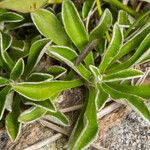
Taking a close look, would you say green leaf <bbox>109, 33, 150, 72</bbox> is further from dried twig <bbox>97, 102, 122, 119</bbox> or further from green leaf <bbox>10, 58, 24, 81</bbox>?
green leaf <bbox>10, 58, 24, 81</bbox>

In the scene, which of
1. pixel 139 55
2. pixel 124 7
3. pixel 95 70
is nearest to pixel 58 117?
pixel 95 70

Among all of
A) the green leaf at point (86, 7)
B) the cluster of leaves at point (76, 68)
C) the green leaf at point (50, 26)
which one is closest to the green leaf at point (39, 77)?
the cluster of leaves at point (76, 68)

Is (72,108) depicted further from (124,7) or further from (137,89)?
(124,7)

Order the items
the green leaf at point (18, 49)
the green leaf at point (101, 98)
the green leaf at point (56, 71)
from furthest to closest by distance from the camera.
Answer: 1. the green leaf at point (18, 49)
2. the green leaf at point (56, 71)
3. the green leaf at point (101, 98)

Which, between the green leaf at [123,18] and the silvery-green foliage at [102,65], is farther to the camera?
the green leaf at [123,18]

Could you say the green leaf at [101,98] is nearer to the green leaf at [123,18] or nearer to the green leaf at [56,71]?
the green leaf at [56,71]


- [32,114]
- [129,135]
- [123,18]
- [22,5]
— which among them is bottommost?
[129,135]
